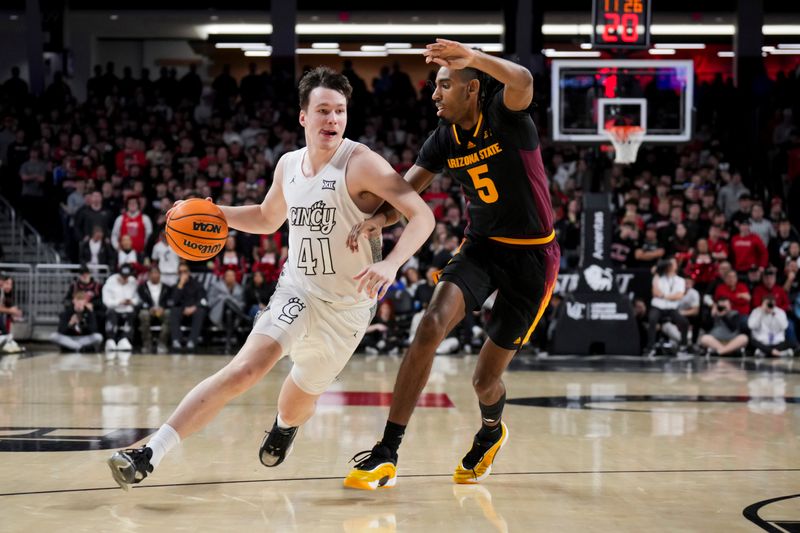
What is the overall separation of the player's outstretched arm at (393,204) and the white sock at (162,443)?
3.48 ft

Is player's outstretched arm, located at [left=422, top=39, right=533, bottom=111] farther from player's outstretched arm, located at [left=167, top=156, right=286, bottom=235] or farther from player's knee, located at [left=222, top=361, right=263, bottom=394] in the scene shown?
player's knee, located at [left=222, top=361, right=263, bottom=394]

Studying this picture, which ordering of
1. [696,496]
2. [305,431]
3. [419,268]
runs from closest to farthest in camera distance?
[696,496], [305,431], [419,268]

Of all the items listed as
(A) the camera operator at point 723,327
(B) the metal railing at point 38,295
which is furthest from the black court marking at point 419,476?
(B) the metal railing at point 38,295

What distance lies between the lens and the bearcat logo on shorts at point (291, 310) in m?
4.89

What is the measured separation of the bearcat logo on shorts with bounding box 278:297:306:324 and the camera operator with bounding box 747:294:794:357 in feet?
36.6

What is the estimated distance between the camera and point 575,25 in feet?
87.4

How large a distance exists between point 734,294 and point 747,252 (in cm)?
101

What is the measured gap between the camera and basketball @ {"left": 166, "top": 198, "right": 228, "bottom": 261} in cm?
519

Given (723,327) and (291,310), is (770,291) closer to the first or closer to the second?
(723,327)

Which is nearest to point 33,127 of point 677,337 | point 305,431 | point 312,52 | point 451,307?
point 312,52

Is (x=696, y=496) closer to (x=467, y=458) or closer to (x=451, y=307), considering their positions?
(x=467, y=458)

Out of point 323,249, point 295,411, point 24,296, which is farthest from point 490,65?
point 24,296

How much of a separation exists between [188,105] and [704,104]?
1073cm

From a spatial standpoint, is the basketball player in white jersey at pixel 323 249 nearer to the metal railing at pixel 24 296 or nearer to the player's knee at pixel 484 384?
the player's knee at pixel 484 384
